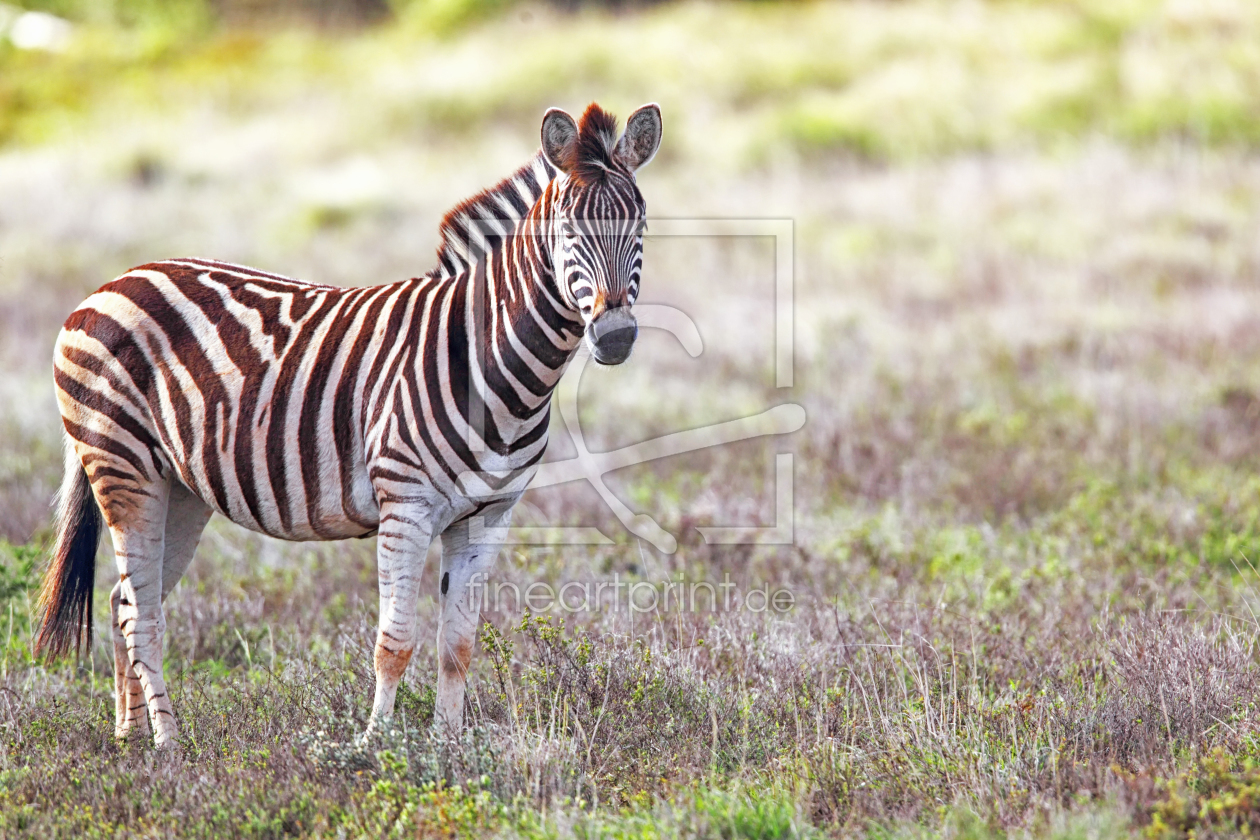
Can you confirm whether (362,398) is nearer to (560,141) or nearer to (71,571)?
(560,141)

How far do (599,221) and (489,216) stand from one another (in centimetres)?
75

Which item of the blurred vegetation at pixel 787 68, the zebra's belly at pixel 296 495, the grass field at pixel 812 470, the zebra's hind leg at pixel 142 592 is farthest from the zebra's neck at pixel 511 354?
the blurred vegetation at pixel 787 68

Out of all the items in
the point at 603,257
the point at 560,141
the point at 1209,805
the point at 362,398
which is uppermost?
the point at 560,141

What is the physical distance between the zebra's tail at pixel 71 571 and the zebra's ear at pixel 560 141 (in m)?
2.36

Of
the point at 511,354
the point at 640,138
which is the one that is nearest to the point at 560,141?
the point at 640,138

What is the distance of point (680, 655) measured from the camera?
455 cm

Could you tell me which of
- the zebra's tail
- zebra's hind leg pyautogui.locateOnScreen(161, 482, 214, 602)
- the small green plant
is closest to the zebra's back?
zebra's hind leg pyautogui.locateOnScreen(161, 482, 214, 602)

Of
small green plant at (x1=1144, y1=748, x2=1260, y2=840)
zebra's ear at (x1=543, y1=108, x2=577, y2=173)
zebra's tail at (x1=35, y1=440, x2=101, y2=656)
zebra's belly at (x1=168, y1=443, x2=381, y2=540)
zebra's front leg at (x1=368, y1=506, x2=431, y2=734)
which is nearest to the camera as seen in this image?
small green plant at (x1=1144, y1=748, x2=1260, y2=840)

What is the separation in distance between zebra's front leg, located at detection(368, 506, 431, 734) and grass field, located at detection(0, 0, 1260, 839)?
0.22 metres

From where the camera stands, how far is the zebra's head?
3602 millimetres

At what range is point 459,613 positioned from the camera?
417 centimetres

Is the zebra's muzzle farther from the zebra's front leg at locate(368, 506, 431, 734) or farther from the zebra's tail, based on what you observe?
the zebra's tail

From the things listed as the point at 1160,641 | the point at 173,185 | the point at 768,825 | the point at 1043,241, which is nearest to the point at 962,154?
the point at 1043,241

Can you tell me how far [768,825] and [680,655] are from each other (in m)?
1.15
